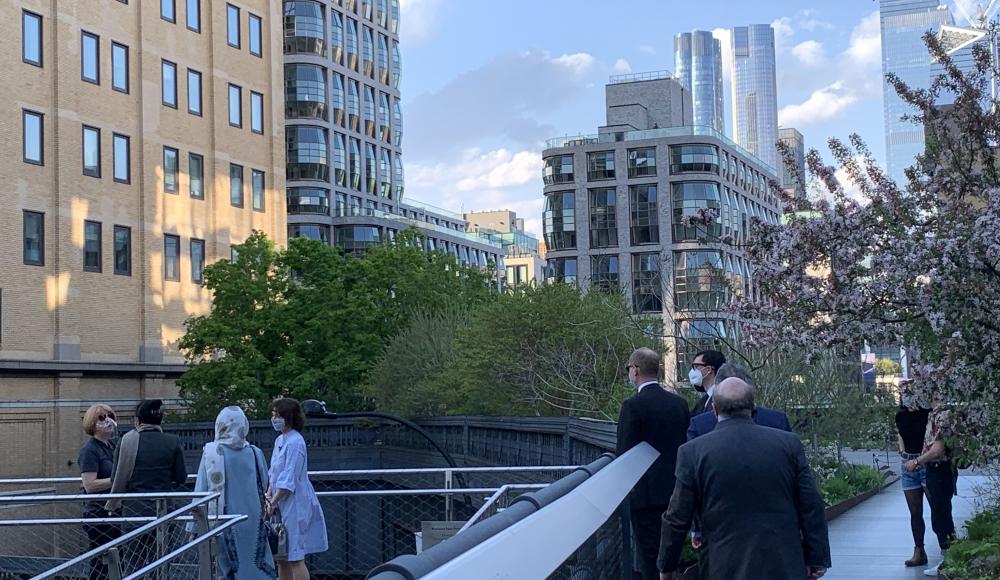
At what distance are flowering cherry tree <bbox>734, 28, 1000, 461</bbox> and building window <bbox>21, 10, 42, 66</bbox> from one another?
37782 mm

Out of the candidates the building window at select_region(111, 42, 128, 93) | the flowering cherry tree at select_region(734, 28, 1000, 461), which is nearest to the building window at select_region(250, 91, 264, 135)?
the building window at select_region(111, 42, 128, 93)

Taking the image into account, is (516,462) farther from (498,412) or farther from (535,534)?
(535,534)

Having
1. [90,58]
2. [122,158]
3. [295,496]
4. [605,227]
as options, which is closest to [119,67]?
[90,58]

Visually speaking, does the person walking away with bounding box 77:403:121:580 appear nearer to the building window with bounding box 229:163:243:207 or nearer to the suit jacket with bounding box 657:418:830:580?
Answer: the suit jacket with bounding box 657:418:830:580

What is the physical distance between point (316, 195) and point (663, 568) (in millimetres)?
90543

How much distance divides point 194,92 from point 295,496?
4809 centimetres

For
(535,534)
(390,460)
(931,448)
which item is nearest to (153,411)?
(931,448)


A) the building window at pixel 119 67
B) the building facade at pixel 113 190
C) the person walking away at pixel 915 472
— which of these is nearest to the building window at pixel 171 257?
the building facade at pixel 113 190

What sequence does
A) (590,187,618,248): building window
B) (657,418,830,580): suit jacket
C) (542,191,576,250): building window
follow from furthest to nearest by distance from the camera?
(542,191,576,250): building window, (590,187,618,248): building window, (657,418,830,580): suit jacket

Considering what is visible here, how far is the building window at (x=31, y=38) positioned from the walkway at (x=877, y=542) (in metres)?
35.5

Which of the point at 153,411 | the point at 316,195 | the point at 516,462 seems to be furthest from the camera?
the point at 316,195

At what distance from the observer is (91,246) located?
51.4m

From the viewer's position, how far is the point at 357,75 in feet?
327

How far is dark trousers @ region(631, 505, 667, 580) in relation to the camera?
873 centimetres
